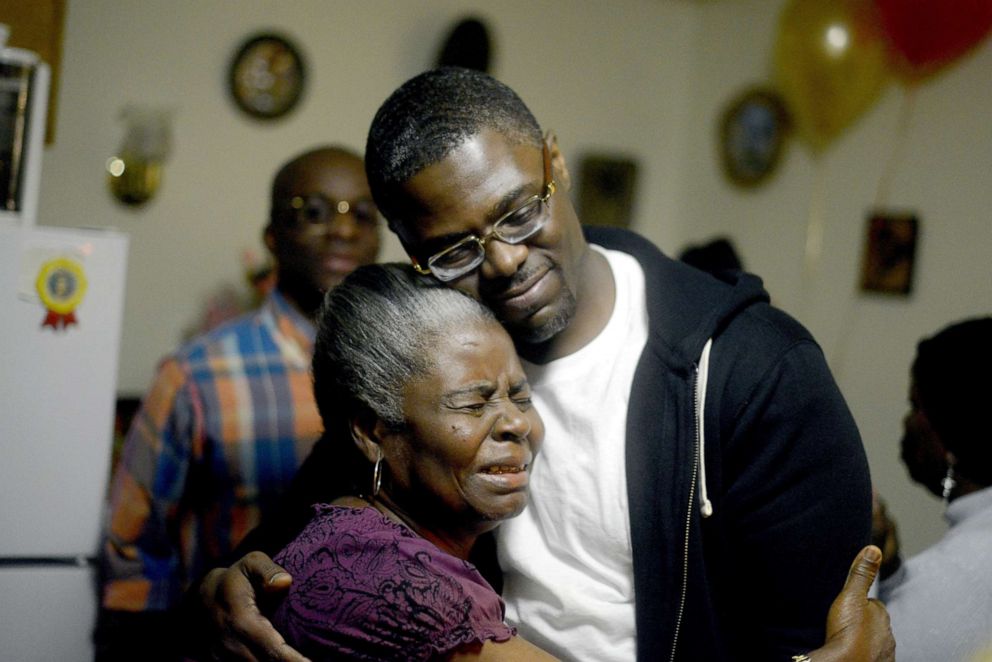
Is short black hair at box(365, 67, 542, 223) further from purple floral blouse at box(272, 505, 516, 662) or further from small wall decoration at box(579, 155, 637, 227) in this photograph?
small wall decoration at box(579, 155, 637, 227)

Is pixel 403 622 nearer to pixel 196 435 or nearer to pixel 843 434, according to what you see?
pixel 843 434

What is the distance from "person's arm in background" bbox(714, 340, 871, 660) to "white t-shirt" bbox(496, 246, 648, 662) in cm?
16

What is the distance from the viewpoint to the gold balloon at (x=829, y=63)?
3.23 m

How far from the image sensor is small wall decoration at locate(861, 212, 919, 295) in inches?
131

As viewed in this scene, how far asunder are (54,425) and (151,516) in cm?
31

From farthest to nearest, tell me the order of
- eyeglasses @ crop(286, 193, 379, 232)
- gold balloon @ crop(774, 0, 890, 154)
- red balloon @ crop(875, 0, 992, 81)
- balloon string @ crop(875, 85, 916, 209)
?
balloon string @ crop(875, 85, 916, 209)
gold balloon @ crop(774, 0, 890, 154)
red balloon @ crop(875, 0, 992, 81)
eyeglasses @ crop(286, 193, 379, 232)

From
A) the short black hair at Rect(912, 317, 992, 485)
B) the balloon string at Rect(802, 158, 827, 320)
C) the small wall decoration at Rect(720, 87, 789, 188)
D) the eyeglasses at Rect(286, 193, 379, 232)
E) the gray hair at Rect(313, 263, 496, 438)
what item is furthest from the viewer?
the small wall decoration at Rect(720, 87, 789, 188)

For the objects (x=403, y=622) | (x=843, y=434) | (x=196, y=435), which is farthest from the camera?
(x=196, y=435)

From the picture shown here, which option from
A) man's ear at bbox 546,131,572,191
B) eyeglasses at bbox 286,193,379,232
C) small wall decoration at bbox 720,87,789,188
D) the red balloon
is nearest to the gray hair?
man's ear at bbox 546,131,572,191

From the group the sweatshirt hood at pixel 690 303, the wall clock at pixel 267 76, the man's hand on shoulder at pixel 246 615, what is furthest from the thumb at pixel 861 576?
the wall clock at pixel 267 76

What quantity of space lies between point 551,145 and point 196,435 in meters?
1.15

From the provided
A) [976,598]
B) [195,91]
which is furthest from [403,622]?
[195,91]

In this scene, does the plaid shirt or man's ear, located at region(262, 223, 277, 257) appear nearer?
the plaid shirt

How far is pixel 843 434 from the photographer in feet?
3.83
